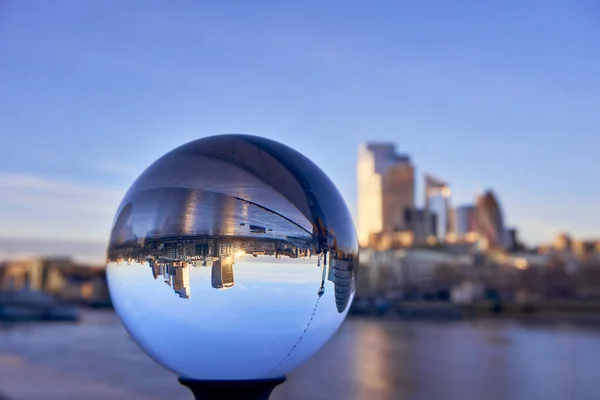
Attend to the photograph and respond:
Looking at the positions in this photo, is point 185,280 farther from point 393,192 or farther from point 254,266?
point 393,192

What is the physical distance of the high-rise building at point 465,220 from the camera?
14575cm

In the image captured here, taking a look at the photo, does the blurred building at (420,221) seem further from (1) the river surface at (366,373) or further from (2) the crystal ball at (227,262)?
(2) the crystal ball at (227,262)

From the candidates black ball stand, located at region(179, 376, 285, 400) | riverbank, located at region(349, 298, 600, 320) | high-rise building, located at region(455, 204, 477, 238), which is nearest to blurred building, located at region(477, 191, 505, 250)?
high-rise building, located at region(455, 204, 477, 238)

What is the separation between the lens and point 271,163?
4008 millimetres

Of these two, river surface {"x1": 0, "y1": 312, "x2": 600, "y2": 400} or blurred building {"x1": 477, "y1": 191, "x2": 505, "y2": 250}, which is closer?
river surface {"x1": 0, "y1": 312, "x2": 600, "y2": 400}

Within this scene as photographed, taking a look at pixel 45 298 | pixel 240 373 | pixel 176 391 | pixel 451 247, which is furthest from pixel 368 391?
pixel 451 247

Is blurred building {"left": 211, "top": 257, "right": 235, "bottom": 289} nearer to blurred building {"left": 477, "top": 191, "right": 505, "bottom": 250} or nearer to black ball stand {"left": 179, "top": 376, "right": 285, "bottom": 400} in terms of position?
black ball stand {"left": 179, "top": 376, "right": 285, "bottom": 400}

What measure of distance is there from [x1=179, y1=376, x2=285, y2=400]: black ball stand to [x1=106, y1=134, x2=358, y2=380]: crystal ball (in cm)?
4

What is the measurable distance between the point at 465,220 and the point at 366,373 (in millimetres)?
140794

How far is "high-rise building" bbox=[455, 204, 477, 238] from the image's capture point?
146 m

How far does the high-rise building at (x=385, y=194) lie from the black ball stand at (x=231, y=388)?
154m

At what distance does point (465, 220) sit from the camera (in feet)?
491

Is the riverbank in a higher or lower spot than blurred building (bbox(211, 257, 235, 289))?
lower

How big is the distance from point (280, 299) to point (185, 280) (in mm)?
493
